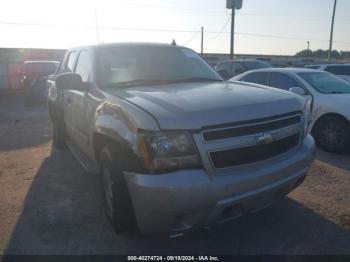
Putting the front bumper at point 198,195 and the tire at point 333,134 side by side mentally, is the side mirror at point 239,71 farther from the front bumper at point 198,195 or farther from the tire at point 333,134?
the front bumper at point 198,195

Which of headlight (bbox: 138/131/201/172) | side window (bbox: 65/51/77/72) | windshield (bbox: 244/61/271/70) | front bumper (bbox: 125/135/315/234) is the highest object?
side window (bbox: 65/51/77/72)

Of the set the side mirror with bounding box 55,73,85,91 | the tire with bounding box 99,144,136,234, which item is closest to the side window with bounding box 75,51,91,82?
the side mirror with bounding box 55,73,85,91

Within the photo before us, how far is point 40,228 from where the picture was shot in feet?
12.7

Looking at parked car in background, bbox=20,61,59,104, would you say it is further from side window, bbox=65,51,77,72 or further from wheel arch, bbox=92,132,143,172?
wheel arch, bbox=92,132,143,172

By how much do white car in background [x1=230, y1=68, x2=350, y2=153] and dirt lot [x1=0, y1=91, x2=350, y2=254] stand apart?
2.12 feet

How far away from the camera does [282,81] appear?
7.62 m

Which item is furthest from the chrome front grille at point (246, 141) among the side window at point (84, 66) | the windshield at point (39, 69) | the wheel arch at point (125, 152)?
the windshield at point (39, 69)

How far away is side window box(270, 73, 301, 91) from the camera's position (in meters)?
7.38

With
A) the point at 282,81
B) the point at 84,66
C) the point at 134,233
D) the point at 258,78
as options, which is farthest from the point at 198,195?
the point at 258,78

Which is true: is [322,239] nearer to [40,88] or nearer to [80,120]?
[80,120]

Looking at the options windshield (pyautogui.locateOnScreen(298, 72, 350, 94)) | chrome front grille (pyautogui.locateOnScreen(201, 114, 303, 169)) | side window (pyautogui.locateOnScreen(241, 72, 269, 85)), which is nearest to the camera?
chrome front grille (pyautogui.locateOnScreen(201, 114, 303, 169))

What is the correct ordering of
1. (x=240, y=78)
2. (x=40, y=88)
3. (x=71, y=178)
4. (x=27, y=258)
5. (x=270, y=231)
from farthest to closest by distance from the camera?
1. (x=40, y=88)
2. (x=240, y=78)
3. (x=71, y=178)
4. (x=270, y=231)
5. (x=27, y=258)

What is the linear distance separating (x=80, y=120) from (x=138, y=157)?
6.24 feet

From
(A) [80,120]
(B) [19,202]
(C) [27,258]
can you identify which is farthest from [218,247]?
(B) [19,202]
